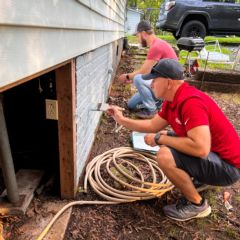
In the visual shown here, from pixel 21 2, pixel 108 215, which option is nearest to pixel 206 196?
pixel 108 215

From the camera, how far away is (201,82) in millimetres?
7102

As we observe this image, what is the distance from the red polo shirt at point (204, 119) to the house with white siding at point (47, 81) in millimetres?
825

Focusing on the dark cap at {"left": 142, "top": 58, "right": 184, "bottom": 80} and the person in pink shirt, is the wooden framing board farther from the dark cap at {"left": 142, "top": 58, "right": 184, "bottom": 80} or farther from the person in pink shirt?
the person in pink shirt

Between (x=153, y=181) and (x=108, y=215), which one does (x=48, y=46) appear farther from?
(x=153, y=181)

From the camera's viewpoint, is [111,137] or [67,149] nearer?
[67,149]

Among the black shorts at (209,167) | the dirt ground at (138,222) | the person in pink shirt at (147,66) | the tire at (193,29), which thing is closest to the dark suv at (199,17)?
the tire at (193,29)

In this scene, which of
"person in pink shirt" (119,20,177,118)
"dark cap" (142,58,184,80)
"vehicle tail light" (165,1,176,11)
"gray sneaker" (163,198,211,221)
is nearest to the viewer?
"dark cap" (142,58,184,80)

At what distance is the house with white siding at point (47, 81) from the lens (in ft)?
3.70

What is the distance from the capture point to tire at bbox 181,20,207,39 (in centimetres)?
1088

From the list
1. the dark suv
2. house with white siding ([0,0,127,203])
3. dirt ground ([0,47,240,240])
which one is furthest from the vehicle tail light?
dirt ground ([0,47,240,240])

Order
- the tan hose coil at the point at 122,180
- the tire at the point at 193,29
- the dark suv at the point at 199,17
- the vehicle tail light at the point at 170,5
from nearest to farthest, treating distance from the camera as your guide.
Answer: the tan hose coil at the point at 122,180 → the vehicle tail light at the point at 170,5 → the dark suv at the point at 199,17 → the tire at the point at 193,29

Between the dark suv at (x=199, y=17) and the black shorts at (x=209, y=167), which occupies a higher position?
the dark suv at (x=199, y=17)

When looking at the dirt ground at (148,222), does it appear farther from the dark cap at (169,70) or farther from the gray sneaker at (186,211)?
the dark cap at (169,70)

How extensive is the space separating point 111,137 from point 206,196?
1.63 metres
